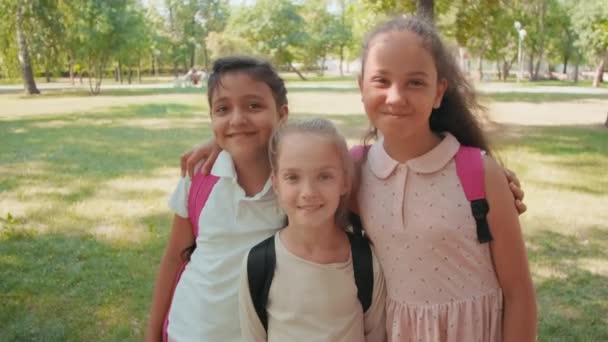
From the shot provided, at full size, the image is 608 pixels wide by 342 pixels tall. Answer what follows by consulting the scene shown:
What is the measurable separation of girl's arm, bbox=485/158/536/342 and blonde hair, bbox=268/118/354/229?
1.26ft

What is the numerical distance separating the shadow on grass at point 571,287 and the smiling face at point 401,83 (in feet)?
7.83

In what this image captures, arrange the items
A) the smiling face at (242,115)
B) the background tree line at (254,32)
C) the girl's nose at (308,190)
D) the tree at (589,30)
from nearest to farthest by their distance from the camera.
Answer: the girl's nose at (308,190)
the smiling face at (242,115)
the background tree line at (254,32)
the tree at (589,30)

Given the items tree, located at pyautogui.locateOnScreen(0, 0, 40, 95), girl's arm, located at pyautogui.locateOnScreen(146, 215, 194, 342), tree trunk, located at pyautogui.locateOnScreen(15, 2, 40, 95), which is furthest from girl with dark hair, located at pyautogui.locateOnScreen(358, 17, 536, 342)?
tree trunk, located at pyautogui.locateOnScreen(15, 2, 40, 95)

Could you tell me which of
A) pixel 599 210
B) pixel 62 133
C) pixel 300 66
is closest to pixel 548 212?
pixel 599 210

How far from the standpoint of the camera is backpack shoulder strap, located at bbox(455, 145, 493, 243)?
1509 mm

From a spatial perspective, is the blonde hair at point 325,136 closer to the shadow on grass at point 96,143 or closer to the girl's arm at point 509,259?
the girl's arm at point 509,259

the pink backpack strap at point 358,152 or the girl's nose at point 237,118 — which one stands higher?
the girl's nose at point 237,118

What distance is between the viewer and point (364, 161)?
1.76 meters

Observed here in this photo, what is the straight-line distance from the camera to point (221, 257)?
164 cm

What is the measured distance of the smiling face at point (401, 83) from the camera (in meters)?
1.52

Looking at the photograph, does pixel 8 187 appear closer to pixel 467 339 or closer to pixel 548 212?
pixel 548 212

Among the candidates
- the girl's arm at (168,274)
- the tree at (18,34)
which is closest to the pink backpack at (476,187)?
the girl's arm at (168,274)

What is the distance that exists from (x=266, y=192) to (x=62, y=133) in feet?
37.7

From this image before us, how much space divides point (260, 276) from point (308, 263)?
0.45 ft
